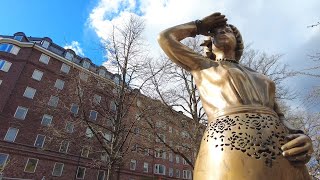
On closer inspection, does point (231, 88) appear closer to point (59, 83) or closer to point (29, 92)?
point (29, 92)

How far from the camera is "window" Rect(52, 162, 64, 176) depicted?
26.2m

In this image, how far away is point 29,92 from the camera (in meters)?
27.6

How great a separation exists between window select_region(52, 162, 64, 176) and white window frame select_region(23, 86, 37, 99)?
7.84 metres

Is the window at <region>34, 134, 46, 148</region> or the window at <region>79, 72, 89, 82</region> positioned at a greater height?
the window at <region>79, 72, 89, 82</region>

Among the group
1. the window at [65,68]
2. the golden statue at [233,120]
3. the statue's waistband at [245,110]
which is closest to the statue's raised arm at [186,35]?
the golden statue at [233,120]

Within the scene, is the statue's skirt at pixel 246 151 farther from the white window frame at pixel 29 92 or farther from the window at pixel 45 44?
the window at pixel 45 44

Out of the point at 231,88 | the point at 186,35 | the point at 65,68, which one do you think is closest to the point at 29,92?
the point at 65,68

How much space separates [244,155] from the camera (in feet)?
4.81

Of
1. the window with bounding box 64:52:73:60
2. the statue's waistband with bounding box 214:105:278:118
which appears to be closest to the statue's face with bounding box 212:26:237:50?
the statue's waistband with bounding box 214:105:278:118

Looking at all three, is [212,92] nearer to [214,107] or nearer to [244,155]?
[214,107]

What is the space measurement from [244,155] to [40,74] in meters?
31.8

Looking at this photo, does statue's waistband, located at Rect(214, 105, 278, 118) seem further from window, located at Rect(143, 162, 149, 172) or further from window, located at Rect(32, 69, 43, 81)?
window, located at Rect(143, 162, 149, 172)

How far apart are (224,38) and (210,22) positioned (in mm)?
188

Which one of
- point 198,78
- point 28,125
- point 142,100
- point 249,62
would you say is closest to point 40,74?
point 28,125
